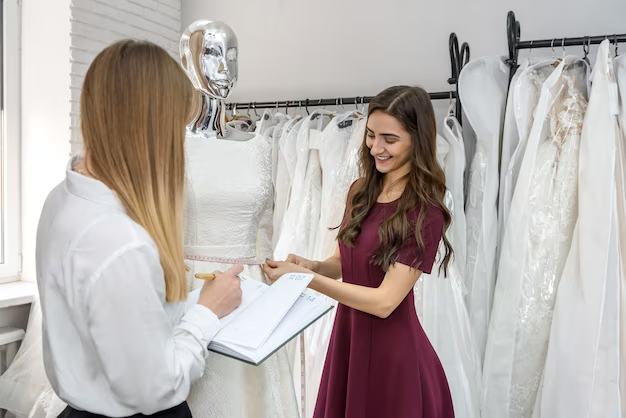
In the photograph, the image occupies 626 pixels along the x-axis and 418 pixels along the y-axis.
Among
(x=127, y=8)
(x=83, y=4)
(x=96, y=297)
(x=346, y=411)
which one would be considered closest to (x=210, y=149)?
(x=96, y=297)

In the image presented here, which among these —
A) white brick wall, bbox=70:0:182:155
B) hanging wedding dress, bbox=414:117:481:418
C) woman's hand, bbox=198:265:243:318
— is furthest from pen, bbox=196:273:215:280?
white brick wall, bbox=70:0:182:155

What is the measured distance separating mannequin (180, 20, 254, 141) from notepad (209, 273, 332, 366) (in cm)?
41

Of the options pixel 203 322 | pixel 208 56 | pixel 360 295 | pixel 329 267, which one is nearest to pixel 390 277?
pixel 360 295

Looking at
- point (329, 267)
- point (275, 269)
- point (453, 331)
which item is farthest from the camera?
point (453, 331)

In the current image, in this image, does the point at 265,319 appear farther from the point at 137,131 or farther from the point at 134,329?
the point at 137,131

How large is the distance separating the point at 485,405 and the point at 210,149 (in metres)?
1.36

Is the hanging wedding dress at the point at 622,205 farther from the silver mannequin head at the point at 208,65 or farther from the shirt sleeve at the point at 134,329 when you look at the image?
the shirt sleeve at the point at 134,329

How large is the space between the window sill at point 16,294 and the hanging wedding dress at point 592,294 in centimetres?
210

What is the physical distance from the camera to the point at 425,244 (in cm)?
149

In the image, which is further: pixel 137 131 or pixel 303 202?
pixel 303 202

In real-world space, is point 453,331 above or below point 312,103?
below

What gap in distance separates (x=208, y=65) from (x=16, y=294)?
1625 millimetres

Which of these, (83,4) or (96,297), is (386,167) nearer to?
(96,297)

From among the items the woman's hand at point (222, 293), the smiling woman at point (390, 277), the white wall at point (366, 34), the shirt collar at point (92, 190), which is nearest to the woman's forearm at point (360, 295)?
the smiling woman at point (390, 277)
